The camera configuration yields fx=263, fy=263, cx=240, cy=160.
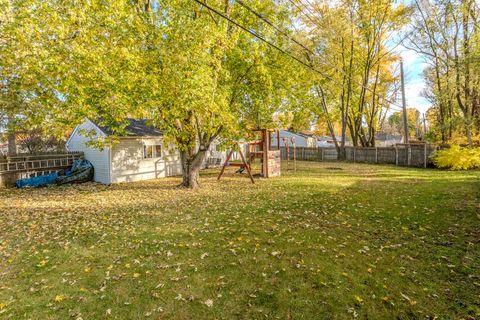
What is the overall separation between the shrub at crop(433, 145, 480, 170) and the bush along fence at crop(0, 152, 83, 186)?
77.4 feet

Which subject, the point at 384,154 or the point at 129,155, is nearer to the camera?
the point at 129,155

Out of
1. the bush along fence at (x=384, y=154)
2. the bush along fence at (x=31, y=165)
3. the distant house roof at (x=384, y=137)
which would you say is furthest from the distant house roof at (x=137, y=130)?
the distant house roof at (x=384, y=137)

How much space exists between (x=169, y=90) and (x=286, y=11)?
686cm

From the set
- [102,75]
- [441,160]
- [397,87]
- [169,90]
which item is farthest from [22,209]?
[397,87]

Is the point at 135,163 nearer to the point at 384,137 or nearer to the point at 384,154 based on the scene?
the point at 384,154

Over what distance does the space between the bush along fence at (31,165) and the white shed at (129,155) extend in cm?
121

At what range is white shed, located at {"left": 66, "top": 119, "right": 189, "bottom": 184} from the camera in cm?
1503

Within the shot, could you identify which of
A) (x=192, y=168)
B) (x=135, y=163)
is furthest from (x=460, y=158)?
(x=135, y=163)

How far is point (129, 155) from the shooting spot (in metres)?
15.8

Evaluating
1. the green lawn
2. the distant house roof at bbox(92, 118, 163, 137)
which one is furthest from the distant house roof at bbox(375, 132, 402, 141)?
the green lawn

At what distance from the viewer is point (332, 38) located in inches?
891

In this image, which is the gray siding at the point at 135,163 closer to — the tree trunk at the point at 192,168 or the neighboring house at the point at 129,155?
the neighboring house at the point at 129,155

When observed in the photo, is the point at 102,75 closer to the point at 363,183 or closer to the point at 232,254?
the point at 232,254

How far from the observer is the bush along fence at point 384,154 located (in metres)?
19.6
